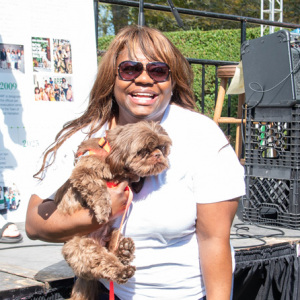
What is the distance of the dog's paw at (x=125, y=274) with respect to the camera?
2271mm

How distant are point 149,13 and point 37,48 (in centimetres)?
1721

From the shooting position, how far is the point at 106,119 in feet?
9.12

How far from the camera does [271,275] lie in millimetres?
3777

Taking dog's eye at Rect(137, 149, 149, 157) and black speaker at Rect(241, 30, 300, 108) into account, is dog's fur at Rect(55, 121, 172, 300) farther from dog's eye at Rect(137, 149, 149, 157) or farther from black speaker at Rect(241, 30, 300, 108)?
black speaker at Rect(241, 30, 300, 108)

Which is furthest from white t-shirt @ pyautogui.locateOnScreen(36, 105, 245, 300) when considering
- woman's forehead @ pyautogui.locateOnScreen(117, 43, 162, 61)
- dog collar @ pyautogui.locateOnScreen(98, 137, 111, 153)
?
woman's forehead @ pyautogui.locateOnScreen(117, 43, 162, 61)

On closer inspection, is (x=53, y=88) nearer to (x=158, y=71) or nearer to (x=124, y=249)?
(x=158, y=71)

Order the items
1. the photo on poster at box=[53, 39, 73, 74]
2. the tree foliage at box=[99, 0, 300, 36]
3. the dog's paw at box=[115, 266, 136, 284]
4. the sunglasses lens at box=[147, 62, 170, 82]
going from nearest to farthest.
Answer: the dog's paw at box=[115, 266, 136, 284]
the sunglasses lens at box=[147, 62, 170, 82]
the photo on poster at box=[53, 39, 73, 74]
the tree foliage at box=[99, 0, 300, 36]

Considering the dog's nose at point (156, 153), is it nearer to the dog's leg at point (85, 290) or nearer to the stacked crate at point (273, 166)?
the dog's leg at point (85, 290)

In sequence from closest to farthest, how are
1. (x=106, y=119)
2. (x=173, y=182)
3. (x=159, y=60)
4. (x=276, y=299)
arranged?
(x=173, y=182)
(x=159, y=60)
(x=106, y=119)
(x=276, y=299)

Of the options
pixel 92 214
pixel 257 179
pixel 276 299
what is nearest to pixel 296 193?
pixel 257 179

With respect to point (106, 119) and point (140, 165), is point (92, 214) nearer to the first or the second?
point (140, 165)

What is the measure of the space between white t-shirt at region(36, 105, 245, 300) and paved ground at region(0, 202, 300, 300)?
21.0 inches

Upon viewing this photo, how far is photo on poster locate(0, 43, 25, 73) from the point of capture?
4480 mm

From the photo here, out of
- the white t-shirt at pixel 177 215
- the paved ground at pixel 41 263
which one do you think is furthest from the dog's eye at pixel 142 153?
the paved ground at pixel 41 263
